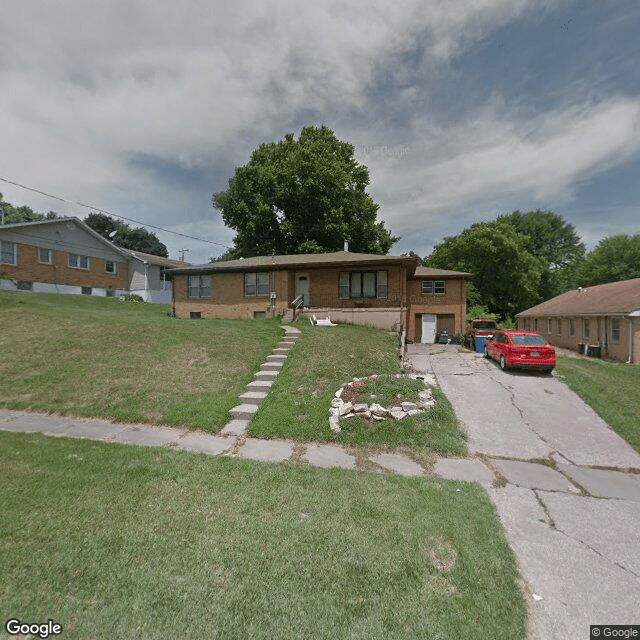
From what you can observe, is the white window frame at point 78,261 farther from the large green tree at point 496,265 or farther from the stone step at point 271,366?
the large green tree at point 496,265

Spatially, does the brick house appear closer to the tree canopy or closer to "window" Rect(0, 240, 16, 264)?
"window" Rect(0, 240, 16, 264)

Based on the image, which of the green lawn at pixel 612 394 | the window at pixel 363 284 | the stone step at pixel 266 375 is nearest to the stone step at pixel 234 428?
the stone step at pixel 266 375

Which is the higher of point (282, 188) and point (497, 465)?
point (282, 188)

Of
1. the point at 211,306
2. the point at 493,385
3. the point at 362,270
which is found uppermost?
the point at 362,270

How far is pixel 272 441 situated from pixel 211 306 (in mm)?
16990

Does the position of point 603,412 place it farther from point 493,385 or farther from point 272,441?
point 272,441

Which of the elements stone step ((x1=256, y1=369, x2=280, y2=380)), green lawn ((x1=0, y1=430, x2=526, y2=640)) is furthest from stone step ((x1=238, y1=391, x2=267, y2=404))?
green lawn ((x1=0, y1=430, x2=526, y2=640))

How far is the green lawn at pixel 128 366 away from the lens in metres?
7.47

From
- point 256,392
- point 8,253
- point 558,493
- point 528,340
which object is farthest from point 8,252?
point 558,493

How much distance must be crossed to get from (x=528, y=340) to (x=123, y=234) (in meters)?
68.5

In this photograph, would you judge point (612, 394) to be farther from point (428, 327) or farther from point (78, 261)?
point (78, 261)

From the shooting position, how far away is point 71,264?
89.4 ft

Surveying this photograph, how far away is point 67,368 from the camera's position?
9219mm

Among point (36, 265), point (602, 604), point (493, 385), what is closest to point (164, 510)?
point (602, 604)
